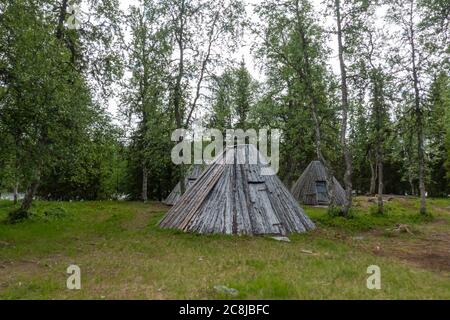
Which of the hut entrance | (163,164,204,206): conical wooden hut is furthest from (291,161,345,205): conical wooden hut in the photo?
(163,164,204,206): conical wooden hut

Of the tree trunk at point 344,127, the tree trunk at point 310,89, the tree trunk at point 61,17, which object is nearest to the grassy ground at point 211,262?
the tree trunk at point 344,127

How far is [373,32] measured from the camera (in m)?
22.2

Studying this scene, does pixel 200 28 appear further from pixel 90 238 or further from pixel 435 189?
pixel 435 189

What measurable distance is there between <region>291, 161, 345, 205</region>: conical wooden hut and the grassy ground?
1229cm

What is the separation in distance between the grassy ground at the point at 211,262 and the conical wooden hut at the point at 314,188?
484 inches

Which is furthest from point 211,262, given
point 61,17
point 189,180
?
point 189,180

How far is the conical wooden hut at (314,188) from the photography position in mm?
30953

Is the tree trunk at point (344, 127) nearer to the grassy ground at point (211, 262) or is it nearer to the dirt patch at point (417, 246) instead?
the grassy ground at point (211, 262)

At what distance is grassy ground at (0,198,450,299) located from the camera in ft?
25.6

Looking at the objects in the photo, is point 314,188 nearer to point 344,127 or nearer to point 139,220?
point 344,127

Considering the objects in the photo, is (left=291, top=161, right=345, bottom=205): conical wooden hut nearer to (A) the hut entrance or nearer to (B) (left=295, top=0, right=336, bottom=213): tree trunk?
(A) the hut entrance

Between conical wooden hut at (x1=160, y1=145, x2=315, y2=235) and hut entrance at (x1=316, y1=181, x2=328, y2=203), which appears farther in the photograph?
hut entrance at (x1=316, y1=181, x2=328, y2=203)

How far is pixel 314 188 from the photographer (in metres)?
31.1
